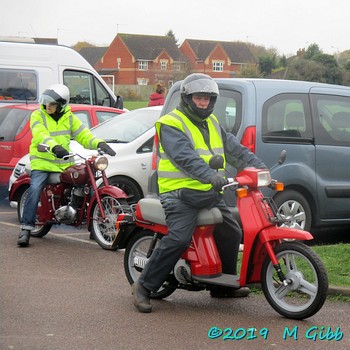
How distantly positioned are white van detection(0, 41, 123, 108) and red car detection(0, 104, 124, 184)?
429 cm

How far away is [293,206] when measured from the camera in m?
10.1

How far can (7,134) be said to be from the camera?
1465 cm

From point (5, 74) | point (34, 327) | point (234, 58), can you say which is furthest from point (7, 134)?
point (234, 58)

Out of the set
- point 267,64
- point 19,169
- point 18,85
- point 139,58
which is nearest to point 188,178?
point 19,169

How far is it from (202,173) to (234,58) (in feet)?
351

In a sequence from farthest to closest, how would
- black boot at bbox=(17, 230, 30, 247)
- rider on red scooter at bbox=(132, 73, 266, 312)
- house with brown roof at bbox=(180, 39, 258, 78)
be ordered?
house with brown roof at bbox=(180, 39, 258, 78) < black boot at bbox=(17, 230, 30, 247) < rider on red scooter at bbox=(132, 73, 266, 312)

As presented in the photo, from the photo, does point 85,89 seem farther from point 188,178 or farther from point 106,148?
point 188,178

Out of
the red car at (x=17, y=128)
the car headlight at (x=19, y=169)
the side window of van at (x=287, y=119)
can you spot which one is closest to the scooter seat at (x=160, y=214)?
the side window of van at (x=287, y=119)

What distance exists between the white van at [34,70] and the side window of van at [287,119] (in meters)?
10.2

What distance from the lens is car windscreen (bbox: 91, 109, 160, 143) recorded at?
41.4 feet

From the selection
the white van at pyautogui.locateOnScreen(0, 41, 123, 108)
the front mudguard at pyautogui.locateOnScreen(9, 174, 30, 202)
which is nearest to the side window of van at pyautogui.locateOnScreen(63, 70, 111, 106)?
the white van at pyautogui.locateOnScreen(0, 41, 123, 108)

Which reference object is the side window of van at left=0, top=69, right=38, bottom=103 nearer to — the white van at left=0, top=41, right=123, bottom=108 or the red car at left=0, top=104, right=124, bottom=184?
the white van at left=0, top=41, right=123, bottom=108

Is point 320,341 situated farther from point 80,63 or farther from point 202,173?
point 80,63

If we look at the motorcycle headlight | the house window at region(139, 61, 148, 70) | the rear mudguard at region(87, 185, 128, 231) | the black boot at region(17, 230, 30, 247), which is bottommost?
the house window at region(139, 61, 148, 70)
